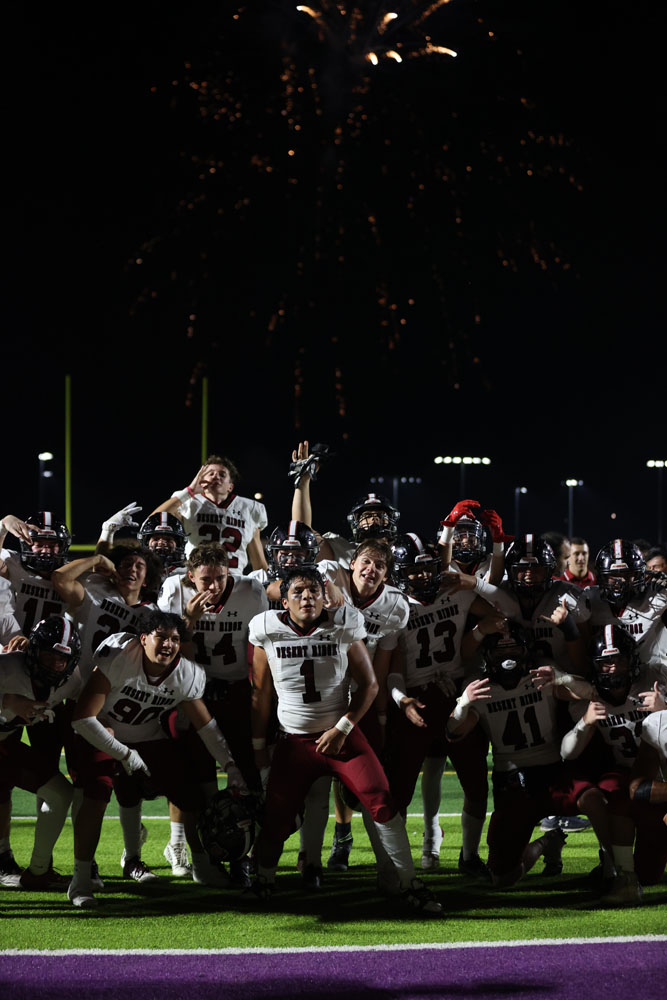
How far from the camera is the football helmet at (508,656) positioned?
5508 mm

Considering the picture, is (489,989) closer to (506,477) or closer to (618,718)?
(618,718)

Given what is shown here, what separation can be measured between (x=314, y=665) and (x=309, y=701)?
0.19m

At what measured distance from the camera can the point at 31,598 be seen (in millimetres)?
5879

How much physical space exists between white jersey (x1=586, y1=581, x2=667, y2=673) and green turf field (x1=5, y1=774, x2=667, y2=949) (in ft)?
4.04

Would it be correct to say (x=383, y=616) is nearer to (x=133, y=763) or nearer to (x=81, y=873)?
(x=133, y=763)

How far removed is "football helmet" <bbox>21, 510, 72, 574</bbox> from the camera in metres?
5.89

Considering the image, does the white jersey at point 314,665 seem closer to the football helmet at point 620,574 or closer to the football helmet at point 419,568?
the football helmet at point 419,568

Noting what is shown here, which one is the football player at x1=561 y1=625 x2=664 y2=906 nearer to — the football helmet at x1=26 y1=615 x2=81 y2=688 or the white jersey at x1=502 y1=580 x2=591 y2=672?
the white jersey at x1=502 y1=580 x2=591 y2=672

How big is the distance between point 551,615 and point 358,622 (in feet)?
3.89

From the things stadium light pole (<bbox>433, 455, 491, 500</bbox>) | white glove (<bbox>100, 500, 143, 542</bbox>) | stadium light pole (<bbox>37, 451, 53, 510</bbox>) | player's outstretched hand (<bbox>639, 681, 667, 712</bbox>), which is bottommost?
player's outstretched hand (<bbox>639, 681, 667, 712</bbox>)

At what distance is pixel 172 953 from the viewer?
173 inches

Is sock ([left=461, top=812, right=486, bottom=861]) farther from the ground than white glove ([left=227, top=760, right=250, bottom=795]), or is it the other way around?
white glove ([left=227, top=760, right=250, bottom=795])

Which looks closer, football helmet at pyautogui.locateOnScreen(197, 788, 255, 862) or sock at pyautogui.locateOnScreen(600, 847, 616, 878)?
football helmet at pyautogui.locateOnScreen(197, 788, 255, 862)

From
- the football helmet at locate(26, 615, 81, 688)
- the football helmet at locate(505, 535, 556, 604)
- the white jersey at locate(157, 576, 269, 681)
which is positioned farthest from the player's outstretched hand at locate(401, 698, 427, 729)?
the football helmet at locate(26, 615, 81, 688)
